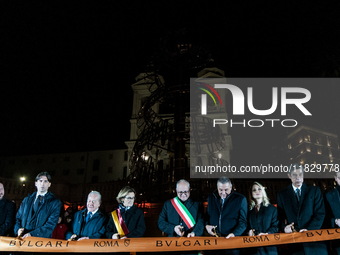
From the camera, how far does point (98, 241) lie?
5969mm

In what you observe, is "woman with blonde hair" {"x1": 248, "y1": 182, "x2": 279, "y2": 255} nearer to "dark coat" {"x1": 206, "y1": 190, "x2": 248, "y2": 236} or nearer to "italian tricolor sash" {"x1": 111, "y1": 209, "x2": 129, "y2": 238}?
"dark coat" {"x1": 206, "y1": 190, "x2": 248, "y2": 236}

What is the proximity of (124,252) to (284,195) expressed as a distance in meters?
3.58

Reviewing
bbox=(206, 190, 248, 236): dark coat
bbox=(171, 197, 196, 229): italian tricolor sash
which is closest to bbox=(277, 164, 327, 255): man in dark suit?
bbox=(206, 190, 248, 236): dark coat

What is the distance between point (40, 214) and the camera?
6457 mm

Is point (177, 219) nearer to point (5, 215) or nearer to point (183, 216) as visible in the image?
point (183, 216)

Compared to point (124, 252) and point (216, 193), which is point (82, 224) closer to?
point (124, 252)

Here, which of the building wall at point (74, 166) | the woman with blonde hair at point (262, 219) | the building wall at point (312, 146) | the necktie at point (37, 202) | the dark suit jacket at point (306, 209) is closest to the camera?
the dark suit jacket at point (306, 209)

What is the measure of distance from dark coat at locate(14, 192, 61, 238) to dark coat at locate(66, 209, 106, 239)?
422mm

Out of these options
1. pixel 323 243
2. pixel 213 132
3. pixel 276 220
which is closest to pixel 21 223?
pixel 276 220

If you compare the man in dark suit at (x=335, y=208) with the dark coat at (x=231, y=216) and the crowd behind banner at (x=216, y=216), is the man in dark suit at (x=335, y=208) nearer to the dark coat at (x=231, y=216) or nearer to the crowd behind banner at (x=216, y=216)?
the crowd behind banner at (x=216, y=216)

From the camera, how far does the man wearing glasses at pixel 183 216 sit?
6.12 meters

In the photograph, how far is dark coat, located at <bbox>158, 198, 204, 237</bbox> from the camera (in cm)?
609

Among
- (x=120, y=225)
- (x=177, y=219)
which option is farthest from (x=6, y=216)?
(x=177, y=219)

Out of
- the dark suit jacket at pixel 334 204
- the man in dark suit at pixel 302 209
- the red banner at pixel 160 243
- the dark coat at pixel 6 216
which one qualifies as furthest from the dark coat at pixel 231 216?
the dark coat at pixel 6 216
